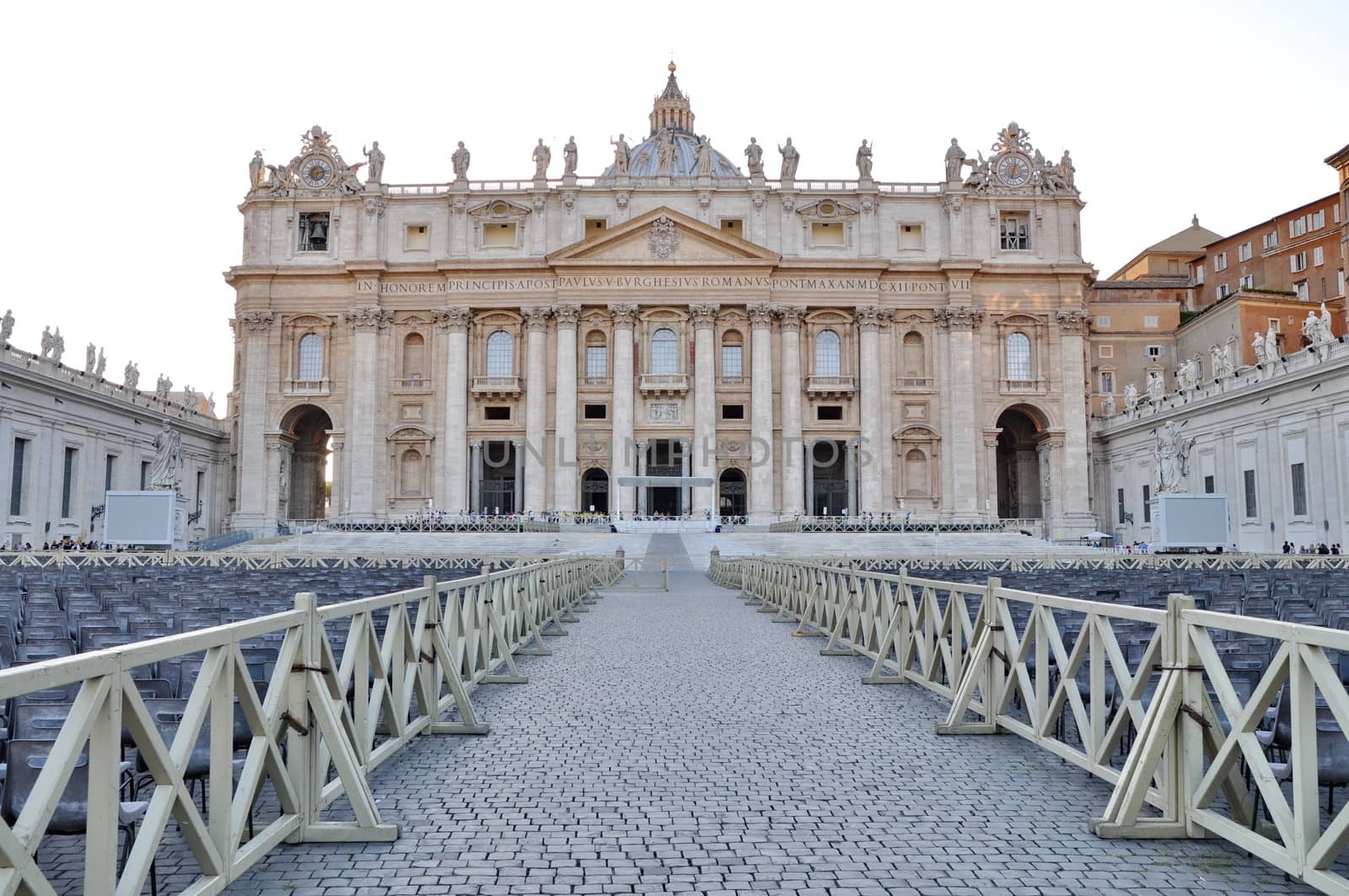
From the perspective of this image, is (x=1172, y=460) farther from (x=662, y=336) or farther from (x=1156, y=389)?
(x=662, y=336)

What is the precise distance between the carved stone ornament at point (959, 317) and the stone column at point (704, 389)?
14208 mm

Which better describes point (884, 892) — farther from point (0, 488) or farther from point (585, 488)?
point (585, 488)

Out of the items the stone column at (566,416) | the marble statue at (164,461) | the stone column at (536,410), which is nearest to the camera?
the marble statue at (164,461)

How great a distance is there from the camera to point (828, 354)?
2611 inches

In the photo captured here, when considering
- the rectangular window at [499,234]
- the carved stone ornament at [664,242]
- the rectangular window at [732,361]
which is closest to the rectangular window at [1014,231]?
the rectangular window at [732,361]

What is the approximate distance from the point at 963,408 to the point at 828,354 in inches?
357

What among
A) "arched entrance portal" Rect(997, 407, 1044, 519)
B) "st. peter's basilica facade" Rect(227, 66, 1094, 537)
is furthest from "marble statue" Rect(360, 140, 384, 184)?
"arched entrance portal" Rect(997, 407, 1044, 519)

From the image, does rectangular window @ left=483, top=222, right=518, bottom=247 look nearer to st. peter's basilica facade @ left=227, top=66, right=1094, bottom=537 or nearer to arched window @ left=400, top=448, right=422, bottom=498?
st. peter's basilica facade @ left=227, top=66, right=1094, bottom=537

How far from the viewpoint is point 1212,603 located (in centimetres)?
1269

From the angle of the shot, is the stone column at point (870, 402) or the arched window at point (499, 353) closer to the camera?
the stone column at point (870, 402)

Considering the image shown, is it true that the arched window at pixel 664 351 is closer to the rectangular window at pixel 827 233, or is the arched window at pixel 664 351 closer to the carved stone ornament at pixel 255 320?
the rectangular window at pixel 827 233

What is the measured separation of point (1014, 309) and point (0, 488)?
183 ft

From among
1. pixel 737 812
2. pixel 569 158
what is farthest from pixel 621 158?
pixel 737 812

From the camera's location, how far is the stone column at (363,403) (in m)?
63.6
